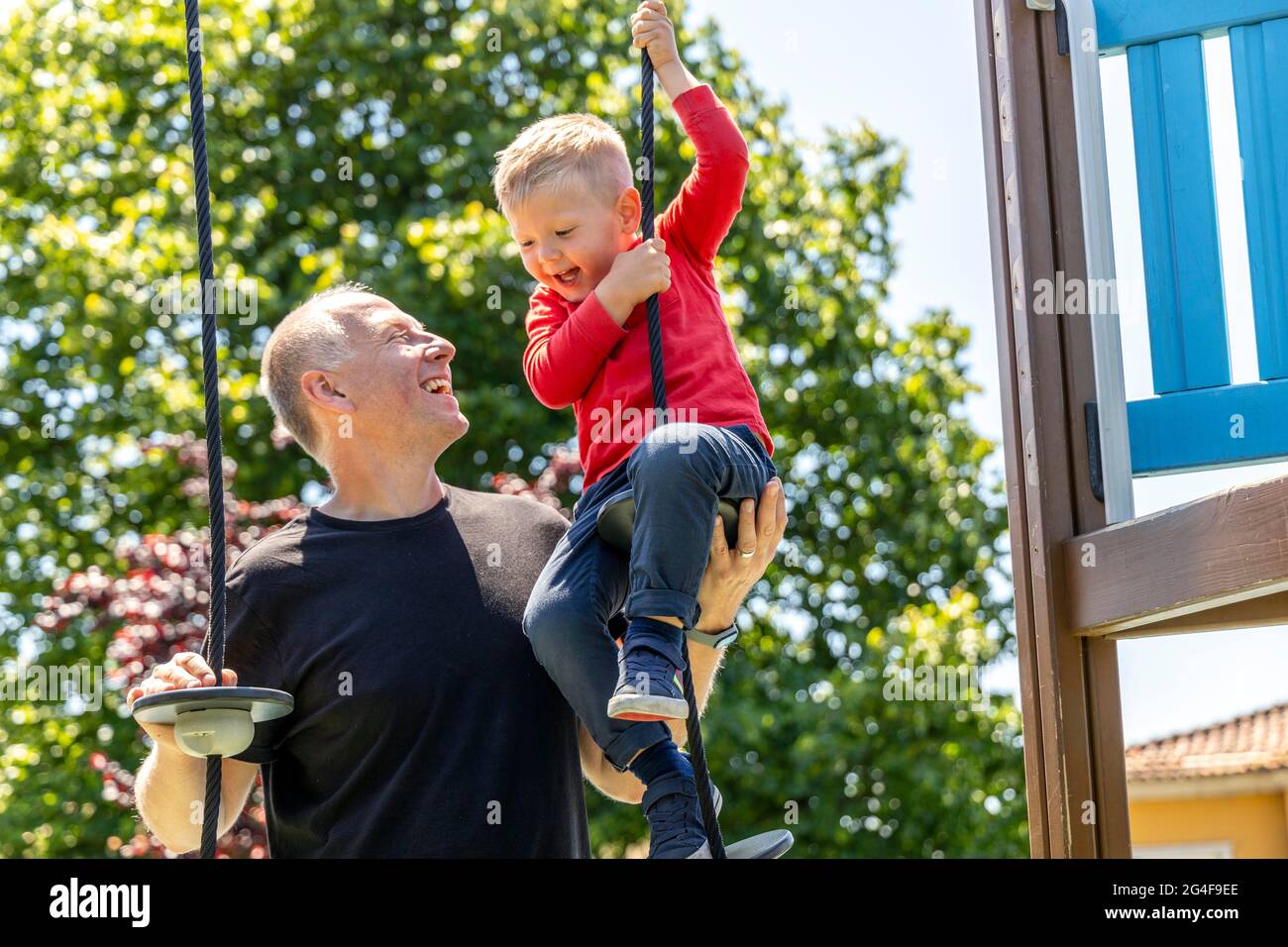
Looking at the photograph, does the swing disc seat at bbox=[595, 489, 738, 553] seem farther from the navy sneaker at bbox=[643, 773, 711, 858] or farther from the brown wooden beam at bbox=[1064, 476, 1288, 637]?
the brown wooden beam at bbox=[1064, 476, 1288, 637]

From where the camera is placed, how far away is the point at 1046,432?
3299 mm

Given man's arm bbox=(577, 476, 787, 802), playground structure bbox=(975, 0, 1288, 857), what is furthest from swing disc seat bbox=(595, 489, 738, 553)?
playground structure bbox=(975, 0, 1288, 857)

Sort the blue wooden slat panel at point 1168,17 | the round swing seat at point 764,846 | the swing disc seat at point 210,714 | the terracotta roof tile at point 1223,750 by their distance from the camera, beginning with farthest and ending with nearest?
the terracotta roof tile at point 1223,750 < the blue wooden slat panel at point 1168,17 < the round swing seat at point 764,846 < the swing disc seat at point 210,714

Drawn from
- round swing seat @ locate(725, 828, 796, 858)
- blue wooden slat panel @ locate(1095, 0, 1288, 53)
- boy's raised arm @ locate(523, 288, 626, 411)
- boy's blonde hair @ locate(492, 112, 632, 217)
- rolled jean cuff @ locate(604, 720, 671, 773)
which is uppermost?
blue wooden slat panel @ locate(1095, 0, 1288, 53)

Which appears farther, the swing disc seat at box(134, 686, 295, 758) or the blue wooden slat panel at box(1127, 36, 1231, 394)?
the blue wooden slat panel at box(1127, 36, 1231, 394)

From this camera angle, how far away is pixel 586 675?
8.56ft

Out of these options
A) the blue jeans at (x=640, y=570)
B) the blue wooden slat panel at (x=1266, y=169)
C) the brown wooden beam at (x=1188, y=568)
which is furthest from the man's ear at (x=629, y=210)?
the blue wooden slat panel at (x=1266, y=169)

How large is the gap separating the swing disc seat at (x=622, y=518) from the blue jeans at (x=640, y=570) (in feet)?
0.07

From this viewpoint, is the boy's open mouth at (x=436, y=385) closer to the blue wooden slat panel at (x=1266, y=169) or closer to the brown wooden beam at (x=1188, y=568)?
the brown wooden beam at (x=1188, y=568)

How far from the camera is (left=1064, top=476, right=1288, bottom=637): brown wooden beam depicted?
9.09 feet

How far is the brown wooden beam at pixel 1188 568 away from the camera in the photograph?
2.77 m
